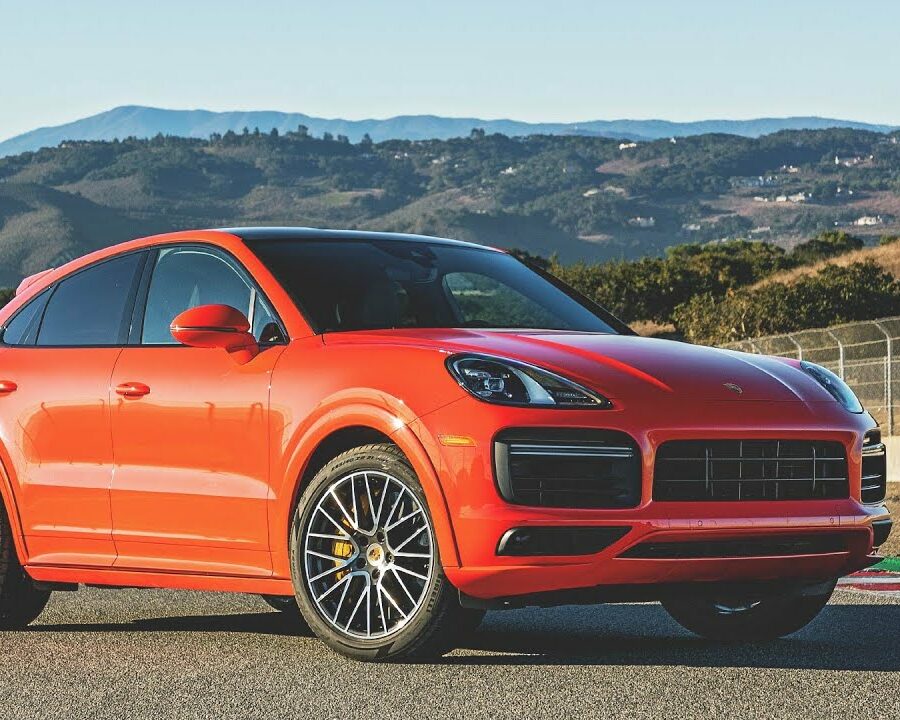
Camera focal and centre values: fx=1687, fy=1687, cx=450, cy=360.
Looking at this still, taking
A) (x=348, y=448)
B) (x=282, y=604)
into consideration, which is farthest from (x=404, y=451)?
(x=282, y=604)

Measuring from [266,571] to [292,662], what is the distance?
377 millimetres

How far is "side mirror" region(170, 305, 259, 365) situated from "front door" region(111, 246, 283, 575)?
0.06 m

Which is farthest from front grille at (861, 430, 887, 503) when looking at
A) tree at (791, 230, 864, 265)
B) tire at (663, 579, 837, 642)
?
tree at (791, 230, 864, 265)

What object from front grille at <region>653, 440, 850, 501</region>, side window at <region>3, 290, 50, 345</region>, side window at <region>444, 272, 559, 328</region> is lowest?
front grille at <region>653, 440, 850, 501</region>

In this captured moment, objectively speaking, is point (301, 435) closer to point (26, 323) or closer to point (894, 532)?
point (26, 323)

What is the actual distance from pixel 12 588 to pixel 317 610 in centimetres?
207

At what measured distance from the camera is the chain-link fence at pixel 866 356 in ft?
72.1

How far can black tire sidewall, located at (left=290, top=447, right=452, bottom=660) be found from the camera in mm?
5918

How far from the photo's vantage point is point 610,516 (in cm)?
572

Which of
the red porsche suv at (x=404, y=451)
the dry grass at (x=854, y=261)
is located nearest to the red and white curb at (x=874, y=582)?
the red porsche suv at (x=404, y=451)

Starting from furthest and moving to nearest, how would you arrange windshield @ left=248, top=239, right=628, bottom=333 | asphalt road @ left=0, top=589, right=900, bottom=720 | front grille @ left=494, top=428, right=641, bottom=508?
windshield @ left=248, top=239, right=628, bottom=333 < front grille @ left=494, top=428, right=641, bottom=508 < asphalt road @ left=0, top=589, right=900, bottom=720

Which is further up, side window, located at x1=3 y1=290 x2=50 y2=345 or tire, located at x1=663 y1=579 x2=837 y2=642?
side window, located at x1=3 y1=290 x2=50 y2=345

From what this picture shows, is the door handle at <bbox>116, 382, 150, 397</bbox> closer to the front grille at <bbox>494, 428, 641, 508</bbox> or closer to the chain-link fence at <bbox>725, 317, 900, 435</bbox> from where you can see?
the front grille at <bbox>494, 428, 641, 508</bbox>

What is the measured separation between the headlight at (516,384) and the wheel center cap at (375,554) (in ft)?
2.38
